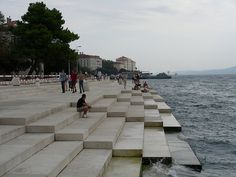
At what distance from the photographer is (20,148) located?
24.9 ft

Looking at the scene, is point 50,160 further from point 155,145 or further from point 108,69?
point 108,69

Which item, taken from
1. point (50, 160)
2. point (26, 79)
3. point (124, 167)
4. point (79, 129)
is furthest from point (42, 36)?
point (50, 160)

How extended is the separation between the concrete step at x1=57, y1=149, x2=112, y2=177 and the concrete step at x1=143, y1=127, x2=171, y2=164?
923 millimetres

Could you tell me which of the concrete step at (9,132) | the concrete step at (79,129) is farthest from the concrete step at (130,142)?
the concrete step at (9,132)

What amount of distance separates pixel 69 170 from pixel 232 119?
1792cm

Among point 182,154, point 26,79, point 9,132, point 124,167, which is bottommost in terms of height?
point 182,154

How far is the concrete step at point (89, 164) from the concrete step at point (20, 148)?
75 cm

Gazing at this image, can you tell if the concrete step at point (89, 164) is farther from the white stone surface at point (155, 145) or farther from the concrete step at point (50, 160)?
the white stone surface at point (155, 145)

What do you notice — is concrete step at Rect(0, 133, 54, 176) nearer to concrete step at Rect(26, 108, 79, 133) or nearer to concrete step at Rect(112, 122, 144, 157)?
concrete step at Rect(26, 108, 79, 133)

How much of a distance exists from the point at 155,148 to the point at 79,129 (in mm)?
1859

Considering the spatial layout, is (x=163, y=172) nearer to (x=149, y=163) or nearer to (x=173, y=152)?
(x=149, y=163)

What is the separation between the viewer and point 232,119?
23.7 meters

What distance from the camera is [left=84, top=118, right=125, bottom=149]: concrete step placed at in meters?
9.14

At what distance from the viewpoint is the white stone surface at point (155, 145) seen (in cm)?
916
